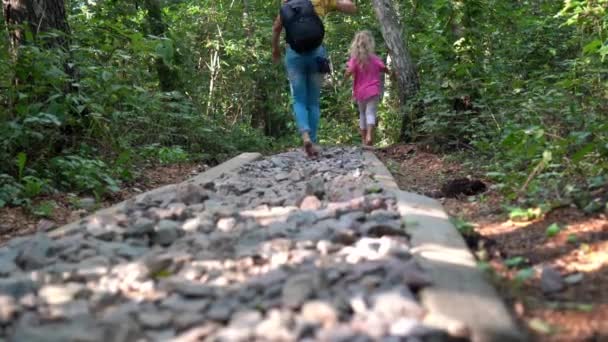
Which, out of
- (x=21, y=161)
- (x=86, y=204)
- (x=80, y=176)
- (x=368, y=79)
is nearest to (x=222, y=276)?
(x=86, y=204)

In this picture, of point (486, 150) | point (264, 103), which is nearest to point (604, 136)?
point (486, 150)

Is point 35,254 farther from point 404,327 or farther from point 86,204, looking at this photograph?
point 86,204

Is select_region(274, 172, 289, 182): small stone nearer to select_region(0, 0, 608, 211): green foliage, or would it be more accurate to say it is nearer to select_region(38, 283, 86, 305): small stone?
select_region(0, 0, 608, 211): green foliage

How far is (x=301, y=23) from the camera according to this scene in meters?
6.13

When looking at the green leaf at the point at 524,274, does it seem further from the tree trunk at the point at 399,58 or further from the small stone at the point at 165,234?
the tree trunk at the point at 399,58

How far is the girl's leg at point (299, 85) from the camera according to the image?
6363 millimetres

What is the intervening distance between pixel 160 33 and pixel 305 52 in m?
4.88

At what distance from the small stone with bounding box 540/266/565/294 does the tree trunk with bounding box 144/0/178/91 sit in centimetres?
870

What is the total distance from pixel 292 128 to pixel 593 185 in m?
14.5

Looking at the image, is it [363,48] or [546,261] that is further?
[363,48]

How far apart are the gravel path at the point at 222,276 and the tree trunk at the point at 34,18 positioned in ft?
9.14

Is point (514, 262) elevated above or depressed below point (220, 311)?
below

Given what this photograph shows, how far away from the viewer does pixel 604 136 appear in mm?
3896

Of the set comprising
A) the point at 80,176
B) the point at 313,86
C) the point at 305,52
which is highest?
the point at 305,52
